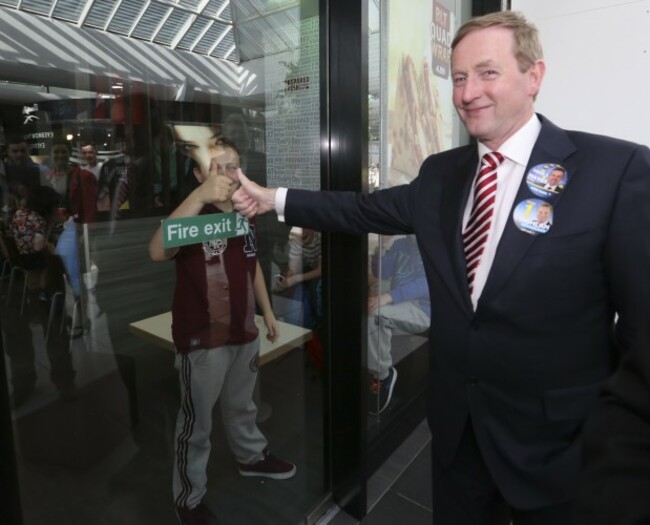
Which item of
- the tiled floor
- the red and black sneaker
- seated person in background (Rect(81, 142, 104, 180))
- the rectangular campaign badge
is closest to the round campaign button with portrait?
the rectangular campaign badge

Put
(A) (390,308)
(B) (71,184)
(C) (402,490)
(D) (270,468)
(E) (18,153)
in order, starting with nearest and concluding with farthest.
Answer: (E) (18,153) < (B) (71,184) < (D) (270,468) < (C) (402,490) < (A) (390,308)

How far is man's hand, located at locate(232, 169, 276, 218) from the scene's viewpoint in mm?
1730

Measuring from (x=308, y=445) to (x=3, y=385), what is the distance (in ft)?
4.57

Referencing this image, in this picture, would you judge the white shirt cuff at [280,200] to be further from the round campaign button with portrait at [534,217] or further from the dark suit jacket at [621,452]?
the dark suit jacket at [621,452]

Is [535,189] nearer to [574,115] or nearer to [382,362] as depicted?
[382,362]

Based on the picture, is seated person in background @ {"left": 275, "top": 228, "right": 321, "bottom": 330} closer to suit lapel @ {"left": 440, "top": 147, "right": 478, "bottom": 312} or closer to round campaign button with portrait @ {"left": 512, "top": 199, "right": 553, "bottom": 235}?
suit lapel @ {"left": 440, "top": 147, "right": 478, "bottom": 312}

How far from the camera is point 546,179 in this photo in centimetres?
134

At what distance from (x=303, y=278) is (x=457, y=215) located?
846mm

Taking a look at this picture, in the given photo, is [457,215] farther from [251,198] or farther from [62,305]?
[62,305]

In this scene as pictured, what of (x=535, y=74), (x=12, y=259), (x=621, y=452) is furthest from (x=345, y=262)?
(x=621, y=452)

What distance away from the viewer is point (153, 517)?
1.69 m

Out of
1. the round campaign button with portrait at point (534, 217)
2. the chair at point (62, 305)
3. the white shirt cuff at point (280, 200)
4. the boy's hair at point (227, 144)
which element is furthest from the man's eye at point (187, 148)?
Result: the round campaign button with portrait at point (534, 217)

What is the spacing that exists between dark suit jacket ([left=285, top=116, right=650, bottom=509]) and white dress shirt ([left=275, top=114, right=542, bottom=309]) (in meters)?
0.04

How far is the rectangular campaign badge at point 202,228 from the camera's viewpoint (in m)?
1.52
